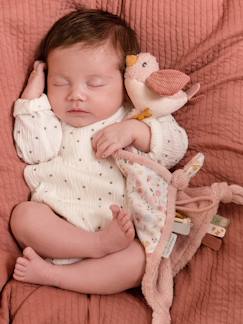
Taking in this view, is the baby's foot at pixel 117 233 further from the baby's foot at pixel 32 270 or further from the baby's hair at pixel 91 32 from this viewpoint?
the baby's hair at pixel 91 32

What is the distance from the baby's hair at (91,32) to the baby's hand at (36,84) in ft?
0.14

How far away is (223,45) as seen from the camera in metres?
1.46

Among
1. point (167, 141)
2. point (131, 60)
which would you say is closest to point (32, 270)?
point (167, 141)

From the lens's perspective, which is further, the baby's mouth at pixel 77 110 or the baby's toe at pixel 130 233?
the baby's mouth at pixel 77 110

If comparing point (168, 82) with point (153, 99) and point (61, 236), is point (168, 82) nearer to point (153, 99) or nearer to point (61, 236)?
point (153, 99)

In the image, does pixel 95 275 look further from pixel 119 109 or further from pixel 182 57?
pixel 182 57

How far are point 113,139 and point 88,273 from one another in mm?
324

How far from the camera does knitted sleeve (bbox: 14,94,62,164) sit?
139cm

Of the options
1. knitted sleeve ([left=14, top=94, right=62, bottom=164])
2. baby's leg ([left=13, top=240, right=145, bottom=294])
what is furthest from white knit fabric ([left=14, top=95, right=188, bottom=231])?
baby's leg ([left=13, top=240, right=145, bottom=294])

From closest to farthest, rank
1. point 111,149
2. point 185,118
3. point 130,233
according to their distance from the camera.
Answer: point 130,233 < point 111,149 < point 185,118

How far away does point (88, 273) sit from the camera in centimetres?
127

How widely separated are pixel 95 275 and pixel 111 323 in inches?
4.5

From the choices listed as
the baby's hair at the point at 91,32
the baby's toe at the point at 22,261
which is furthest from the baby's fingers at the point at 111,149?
the baby's toe at the point at 22,261

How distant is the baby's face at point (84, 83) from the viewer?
1.37m
